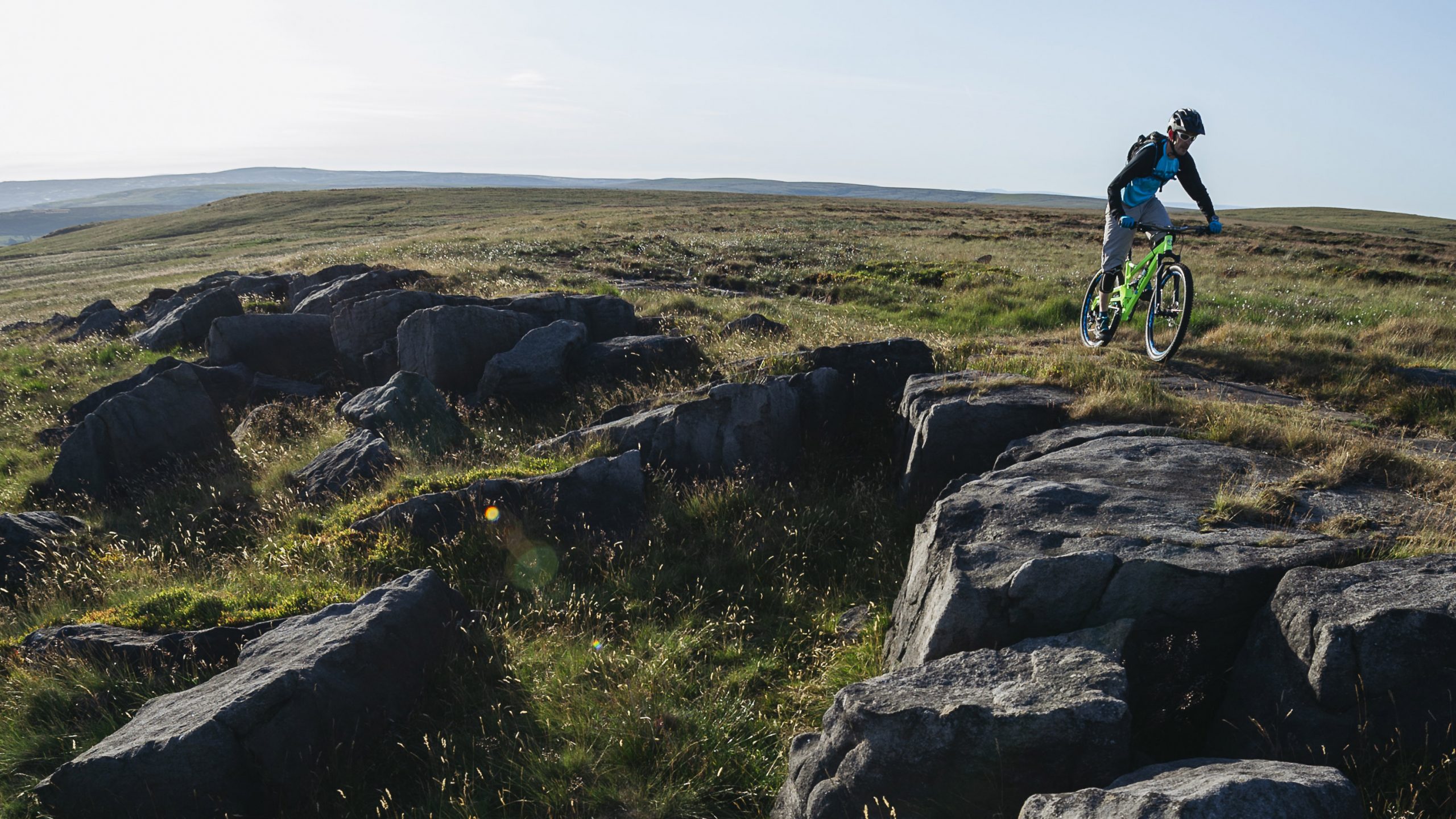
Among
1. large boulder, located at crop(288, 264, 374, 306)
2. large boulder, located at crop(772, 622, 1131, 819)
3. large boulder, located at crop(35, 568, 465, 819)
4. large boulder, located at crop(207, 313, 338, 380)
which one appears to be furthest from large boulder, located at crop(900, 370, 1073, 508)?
large boulder, located at crop(288, 264, 374, 306)

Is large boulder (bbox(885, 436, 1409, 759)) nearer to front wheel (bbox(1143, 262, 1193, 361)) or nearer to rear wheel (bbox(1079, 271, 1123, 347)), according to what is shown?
front wheel (bbox(1143, 262, 1193, 361))

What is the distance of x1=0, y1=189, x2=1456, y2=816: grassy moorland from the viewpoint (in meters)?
5.69

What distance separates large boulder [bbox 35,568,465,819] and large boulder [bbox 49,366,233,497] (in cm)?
822

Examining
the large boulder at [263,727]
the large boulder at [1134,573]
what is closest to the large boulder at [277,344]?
the large boulder at [263,727]

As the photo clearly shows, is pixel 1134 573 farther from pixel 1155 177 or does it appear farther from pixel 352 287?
pixel 352 287

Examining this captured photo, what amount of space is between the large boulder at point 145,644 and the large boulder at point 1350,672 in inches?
299

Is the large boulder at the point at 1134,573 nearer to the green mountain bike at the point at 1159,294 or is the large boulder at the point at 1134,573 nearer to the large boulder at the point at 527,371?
the green mountain bike at the point at 1159,294

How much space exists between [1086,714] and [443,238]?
46.7 m

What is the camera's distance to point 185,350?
1992cm

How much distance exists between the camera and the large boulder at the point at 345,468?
1070cm

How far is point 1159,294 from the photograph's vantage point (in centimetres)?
1183

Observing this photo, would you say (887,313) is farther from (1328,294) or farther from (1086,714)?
(1086,714)

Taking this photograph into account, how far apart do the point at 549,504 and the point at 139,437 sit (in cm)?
849

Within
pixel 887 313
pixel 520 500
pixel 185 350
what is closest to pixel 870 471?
pixel 520 500
